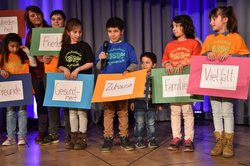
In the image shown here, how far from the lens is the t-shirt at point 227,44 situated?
2.60 m

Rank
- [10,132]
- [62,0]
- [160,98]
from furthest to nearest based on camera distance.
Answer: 1. [62,0]
2. [10,132]
3. [160,98]

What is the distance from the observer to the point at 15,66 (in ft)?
10.7

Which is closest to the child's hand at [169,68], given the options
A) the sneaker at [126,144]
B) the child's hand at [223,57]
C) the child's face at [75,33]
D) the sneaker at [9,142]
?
the child's hand at [223,57]

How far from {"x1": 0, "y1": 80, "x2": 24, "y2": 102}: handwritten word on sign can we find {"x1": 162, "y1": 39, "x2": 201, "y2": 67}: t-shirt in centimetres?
135

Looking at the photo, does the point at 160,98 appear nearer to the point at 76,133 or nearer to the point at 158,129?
the point at 76,133

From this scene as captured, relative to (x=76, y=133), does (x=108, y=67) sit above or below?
above

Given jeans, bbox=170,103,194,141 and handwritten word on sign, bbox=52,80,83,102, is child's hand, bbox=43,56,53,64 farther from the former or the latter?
jeans, bbox=170,103,194,141

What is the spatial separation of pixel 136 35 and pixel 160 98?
188 cm

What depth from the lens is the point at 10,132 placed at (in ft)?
10.9

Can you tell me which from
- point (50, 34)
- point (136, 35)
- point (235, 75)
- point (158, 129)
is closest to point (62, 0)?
point (136, 35)

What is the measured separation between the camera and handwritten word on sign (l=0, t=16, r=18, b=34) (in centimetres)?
363

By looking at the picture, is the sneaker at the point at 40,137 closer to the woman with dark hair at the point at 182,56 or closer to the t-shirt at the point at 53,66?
the t-shirt at the point at 53,66

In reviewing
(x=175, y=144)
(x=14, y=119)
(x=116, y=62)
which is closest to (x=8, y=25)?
(x=14, y=119)

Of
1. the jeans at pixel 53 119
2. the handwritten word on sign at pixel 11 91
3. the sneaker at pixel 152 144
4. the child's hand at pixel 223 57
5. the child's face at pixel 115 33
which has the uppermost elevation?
the child's face at pixel 115 33
